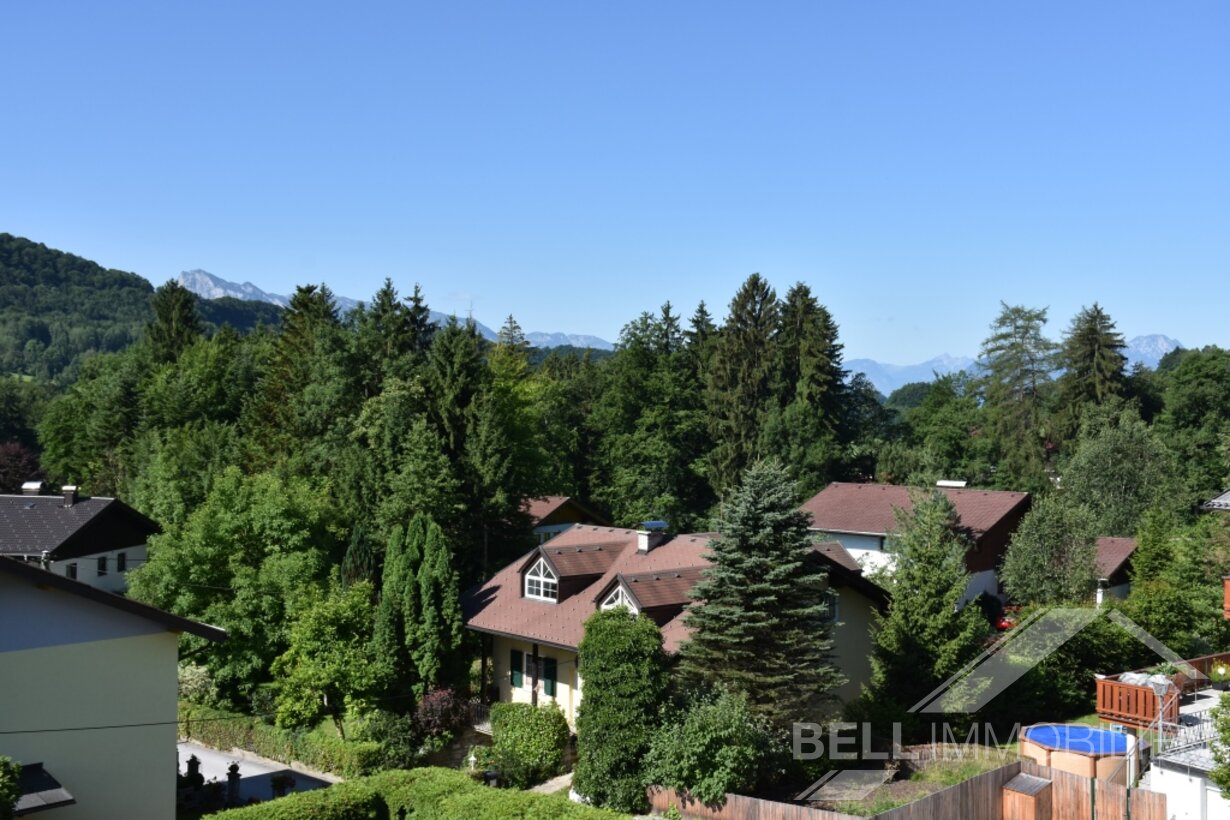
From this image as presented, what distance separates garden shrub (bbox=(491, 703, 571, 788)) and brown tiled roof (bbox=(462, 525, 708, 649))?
1.88m

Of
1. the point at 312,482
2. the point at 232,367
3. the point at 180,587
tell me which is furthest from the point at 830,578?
the point at 232,367

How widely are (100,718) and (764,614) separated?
13.2 m

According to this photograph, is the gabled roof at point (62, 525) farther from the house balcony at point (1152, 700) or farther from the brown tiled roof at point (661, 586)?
the house balcony at point (1152, 700)

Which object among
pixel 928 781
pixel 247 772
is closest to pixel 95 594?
pixel 247 772

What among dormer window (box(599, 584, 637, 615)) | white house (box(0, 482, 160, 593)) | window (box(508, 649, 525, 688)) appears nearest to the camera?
dormer window (box(599, 584, 637, 615))

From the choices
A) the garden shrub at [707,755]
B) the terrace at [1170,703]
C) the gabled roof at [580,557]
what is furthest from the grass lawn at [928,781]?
the gabled roof at [580,557]

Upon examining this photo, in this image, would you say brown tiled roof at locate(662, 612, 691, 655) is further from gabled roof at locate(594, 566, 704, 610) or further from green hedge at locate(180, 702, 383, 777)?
green hedge at locate(180, 702, 383, 777)

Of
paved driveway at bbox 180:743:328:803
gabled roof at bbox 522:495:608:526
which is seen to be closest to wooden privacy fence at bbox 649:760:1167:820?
paved driveway at bbox 180:743:328:803

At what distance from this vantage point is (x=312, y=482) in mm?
38719

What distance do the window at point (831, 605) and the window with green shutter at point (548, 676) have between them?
7.35m

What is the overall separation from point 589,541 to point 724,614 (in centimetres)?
932

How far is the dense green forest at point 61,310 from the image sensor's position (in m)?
153

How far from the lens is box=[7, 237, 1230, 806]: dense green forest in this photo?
28297mm

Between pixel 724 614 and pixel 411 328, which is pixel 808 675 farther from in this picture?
pixel 411 328
